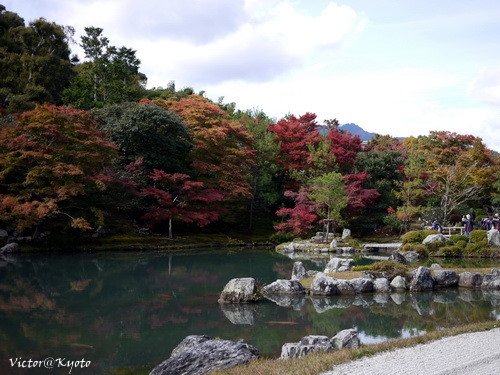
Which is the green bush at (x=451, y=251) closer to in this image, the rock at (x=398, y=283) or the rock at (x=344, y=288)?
the rock at (x=398, y=283)

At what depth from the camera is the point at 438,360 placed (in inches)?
261

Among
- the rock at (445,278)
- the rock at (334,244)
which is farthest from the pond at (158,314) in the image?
the rock at (334,244)

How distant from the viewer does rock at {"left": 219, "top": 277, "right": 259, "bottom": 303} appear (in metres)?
12.8

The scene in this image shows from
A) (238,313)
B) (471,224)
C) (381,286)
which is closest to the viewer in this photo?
(238,313)

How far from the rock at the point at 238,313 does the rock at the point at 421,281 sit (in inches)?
212

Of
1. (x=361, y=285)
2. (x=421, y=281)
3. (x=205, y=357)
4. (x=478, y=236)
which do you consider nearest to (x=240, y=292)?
(x=361, y=285)

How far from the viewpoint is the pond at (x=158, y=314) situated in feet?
29.0

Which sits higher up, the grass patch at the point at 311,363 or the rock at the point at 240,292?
the grass patch at the point at 311,363

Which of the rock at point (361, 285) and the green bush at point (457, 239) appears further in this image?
the green bush at point (457, 239)

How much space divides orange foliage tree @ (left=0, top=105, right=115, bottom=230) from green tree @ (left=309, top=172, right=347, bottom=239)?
1178 centimetres

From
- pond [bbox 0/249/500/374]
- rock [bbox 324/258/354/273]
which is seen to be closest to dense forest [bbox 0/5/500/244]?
pond [bbox 0/249/500/374]

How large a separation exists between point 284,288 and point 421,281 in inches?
166

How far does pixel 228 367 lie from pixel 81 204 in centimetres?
1914

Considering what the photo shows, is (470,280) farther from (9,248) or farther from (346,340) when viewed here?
(9,248)
